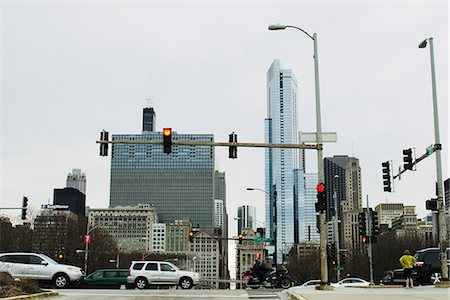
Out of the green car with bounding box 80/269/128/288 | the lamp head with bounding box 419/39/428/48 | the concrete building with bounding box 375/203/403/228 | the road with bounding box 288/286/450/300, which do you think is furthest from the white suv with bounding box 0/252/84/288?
the concrete building with bounding box 375/203/403/228

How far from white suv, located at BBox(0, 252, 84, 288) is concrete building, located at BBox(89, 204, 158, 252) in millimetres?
151693

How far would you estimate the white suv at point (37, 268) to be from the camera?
85.8 ft

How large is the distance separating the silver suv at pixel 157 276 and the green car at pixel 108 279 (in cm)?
237

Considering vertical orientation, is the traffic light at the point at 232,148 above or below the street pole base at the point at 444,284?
above

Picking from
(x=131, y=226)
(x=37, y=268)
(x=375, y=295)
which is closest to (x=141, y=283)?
(x=37, y=268)

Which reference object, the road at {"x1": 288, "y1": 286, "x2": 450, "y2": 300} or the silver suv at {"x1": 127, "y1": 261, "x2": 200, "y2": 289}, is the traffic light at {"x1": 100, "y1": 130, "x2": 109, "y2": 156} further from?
the road at {"x1": 288, "y1": 286, "x2": 450, "y2": 300}

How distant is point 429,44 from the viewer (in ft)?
92.2

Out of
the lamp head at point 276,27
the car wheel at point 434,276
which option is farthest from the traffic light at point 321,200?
the car wheel at point 434,276

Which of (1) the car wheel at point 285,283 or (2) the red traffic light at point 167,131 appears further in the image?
(1) the car wheel at point 285,283

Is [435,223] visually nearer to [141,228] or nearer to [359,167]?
[359,167]

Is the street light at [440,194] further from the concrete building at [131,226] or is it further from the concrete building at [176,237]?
the concrete building at [176,237]

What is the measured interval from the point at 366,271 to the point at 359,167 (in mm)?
44444

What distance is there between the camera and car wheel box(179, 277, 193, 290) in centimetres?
2920

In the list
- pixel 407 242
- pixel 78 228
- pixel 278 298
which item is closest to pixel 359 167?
pixel 407 242
